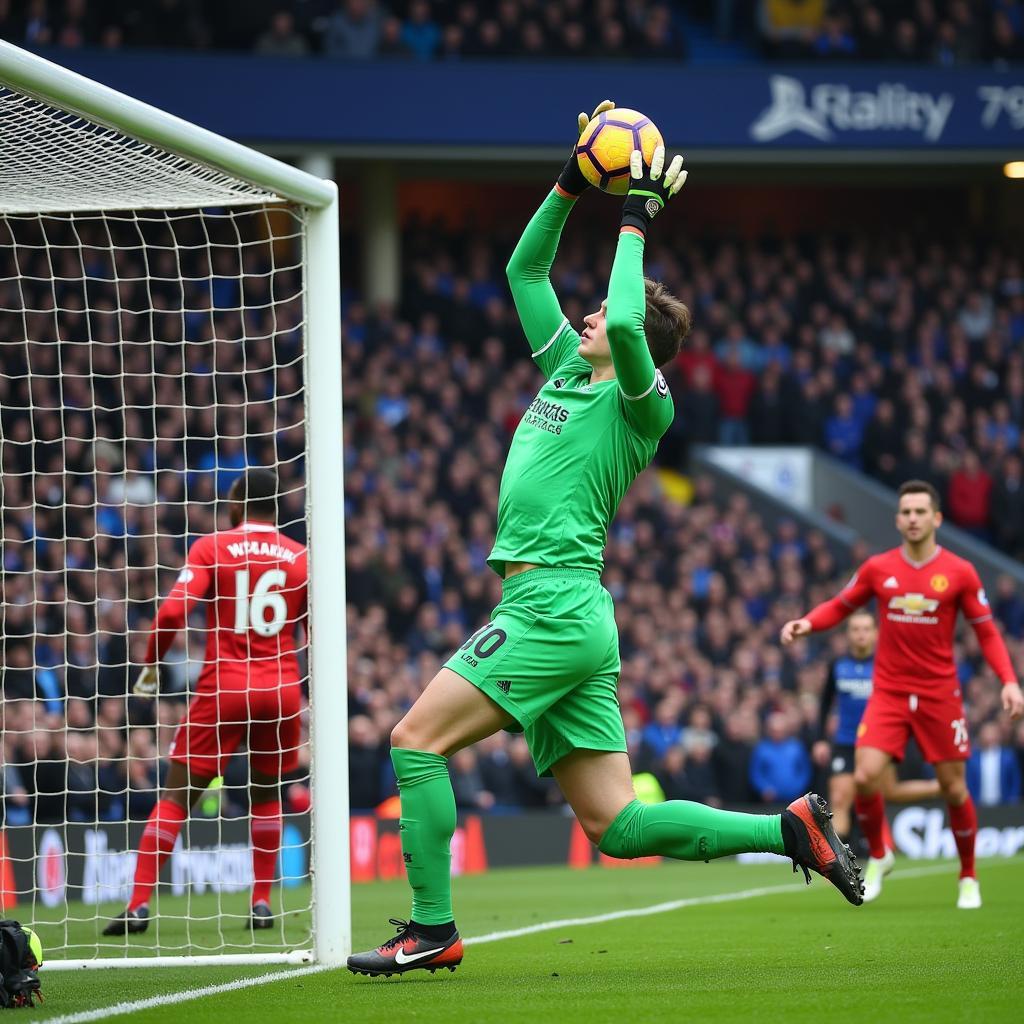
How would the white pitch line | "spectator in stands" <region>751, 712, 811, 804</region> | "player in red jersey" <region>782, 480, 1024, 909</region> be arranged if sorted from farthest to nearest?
"spectator in stands" <region>751, 712, 811, 804</region>
"player in red jersey" <region>782, 480, 1024, 909</region>
the white pitch line

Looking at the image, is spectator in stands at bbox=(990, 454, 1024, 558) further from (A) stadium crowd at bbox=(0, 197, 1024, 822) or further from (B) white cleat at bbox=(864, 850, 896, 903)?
(B) white cleat at bbox=(864, 850, 896, 903)

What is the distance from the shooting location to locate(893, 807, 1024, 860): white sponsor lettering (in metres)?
16.4

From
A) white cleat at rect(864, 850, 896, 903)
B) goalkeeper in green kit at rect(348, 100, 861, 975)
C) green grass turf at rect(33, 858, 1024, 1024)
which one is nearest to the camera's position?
green grass turf at rect(33, 858, 1024, 1024)

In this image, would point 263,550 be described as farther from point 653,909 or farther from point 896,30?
point 896,30

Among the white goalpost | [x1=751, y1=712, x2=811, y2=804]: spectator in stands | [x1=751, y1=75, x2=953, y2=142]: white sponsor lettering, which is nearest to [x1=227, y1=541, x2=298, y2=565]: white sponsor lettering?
the white goalpost

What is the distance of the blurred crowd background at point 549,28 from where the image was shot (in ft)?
71.9

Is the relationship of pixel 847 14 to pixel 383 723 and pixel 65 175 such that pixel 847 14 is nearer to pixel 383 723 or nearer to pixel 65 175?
pixel 383 723

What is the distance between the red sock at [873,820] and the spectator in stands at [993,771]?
7.57 meters

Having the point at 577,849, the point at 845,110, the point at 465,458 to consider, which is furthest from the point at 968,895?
the point at 845,110

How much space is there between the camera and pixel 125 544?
982 cm

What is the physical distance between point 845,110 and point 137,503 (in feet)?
43.9

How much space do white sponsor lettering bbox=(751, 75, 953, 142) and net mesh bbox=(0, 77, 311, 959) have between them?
265 inches

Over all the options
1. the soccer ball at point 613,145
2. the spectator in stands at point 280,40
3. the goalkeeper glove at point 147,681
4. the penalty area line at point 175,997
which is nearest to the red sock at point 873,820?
the goalkeeper glove at point 147,681

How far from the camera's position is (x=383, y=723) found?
1633 cm
